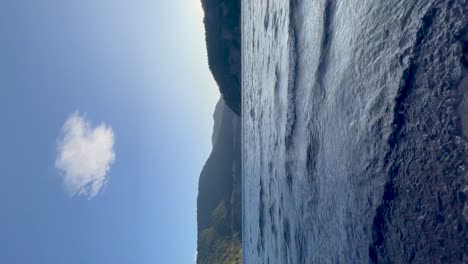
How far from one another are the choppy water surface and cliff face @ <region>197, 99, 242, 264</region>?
383 inches

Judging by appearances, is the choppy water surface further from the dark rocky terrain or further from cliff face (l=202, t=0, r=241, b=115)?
the dark rocky terrain

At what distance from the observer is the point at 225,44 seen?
983 centimetres

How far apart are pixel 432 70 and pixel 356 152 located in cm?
44

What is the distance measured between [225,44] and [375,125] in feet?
29.6

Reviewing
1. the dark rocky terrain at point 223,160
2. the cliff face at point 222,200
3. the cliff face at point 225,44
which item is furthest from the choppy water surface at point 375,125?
the cliff face at point 222,200

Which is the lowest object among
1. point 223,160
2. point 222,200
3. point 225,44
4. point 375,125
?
point 375,125

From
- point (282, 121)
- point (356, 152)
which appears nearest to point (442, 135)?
point (356, 152)

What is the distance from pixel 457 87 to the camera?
789 mm

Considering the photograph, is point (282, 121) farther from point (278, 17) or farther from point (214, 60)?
point (214, 60)

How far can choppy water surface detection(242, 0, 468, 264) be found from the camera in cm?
82

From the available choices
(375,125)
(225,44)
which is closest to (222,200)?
(225,44)

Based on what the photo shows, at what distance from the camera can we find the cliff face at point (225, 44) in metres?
9.35

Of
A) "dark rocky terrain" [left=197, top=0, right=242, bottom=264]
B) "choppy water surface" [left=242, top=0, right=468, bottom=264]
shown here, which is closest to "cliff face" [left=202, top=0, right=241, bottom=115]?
"dark rocky terrain" [left=197, top=0, right=242, bottom=264]

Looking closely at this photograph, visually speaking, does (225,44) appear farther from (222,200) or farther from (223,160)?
(222,200)
